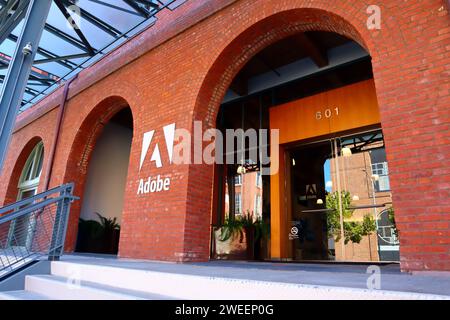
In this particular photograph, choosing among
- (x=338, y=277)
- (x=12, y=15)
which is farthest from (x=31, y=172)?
(x=338, y=277)

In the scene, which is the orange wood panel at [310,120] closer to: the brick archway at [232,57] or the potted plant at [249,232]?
the potted plant at [249,232]

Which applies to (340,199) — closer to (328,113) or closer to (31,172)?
(328,113)

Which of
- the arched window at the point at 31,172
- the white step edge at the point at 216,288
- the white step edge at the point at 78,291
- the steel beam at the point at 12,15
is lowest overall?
the white step edge at the point at 78,291

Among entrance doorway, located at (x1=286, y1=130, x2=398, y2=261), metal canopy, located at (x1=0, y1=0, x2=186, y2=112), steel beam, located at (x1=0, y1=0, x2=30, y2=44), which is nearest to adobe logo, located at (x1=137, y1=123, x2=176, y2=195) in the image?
metal canopy, located at (x1=0, y1=0, x2=186, y2=112)

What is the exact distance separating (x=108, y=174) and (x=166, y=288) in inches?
302

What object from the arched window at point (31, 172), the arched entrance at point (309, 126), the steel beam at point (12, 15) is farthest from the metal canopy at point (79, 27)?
the arched window at point (31, 172)

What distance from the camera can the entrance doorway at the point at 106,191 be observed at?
27.1 ft

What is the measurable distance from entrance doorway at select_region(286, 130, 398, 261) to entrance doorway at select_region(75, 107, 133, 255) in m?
5.23

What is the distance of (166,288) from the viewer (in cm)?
227

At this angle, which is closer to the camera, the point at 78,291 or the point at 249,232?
the point at 78,291

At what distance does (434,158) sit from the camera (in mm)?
2762

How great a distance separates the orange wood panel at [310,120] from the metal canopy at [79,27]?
3435 millimetres
